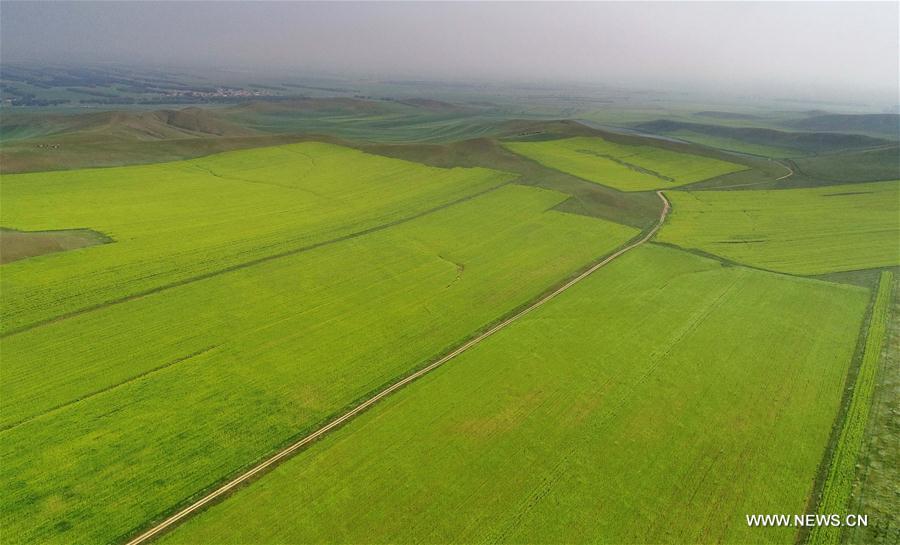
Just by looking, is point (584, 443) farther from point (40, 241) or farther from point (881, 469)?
point (40, 241)

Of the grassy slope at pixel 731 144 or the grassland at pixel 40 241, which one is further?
the grassy slope at pixel 731 144

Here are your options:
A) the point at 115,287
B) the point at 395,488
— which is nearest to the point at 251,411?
the point at 395,488

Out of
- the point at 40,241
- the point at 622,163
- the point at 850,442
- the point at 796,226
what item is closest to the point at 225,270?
the point at 40,241

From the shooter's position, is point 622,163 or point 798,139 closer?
point 622,163

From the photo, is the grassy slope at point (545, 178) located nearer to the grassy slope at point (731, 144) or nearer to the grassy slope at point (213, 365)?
the grassy slope at point (213, 365)

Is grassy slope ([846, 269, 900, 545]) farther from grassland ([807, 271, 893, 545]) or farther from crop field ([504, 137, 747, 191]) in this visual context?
crop field ([504, 137, 747, 191])

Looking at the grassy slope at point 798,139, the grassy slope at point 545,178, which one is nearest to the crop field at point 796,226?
the grassy slope at point 545,178

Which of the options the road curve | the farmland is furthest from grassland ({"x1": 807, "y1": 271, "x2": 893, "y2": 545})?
the road curve

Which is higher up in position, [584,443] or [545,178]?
[545,178]
